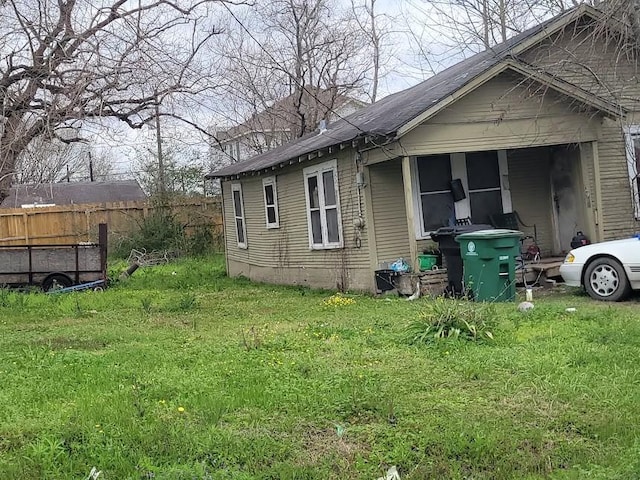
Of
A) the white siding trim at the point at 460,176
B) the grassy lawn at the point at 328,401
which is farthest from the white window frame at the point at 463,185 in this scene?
the grassy lawn at the point at 328,401

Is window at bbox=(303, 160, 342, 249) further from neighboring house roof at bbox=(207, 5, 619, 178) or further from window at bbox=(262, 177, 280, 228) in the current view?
window at bbox=(262, 177, 280, 228)

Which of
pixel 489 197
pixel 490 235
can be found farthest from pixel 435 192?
pixel 490 235

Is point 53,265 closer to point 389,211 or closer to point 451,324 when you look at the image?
point 389,211

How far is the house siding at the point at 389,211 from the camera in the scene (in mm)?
12891

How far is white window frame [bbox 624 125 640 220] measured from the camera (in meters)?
13.7

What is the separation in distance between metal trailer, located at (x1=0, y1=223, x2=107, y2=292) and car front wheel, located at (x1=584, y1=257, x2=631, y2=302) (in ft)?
33.5

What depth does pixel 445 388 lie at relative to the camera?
5.64 m

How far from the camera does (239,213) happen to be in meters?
20.0

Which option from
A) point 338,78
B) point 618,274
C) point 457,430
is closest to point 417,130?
point 618,274

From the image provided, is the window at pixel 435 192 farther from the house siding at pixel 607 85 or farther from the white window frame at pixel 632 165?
the white window frame at pixel 632 165

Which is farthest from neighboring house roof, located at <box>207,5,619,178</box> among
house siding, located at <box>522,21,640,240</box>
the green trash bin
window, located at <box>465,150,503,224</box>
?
the green trash bin

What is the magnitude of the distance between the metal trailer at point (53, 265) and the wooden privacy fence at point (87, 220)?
31.3 ft

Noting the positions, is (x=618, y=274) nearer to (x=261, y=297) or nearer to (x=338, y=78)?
(x=261, y=297)

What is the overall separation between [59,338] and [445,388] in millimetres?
5473
